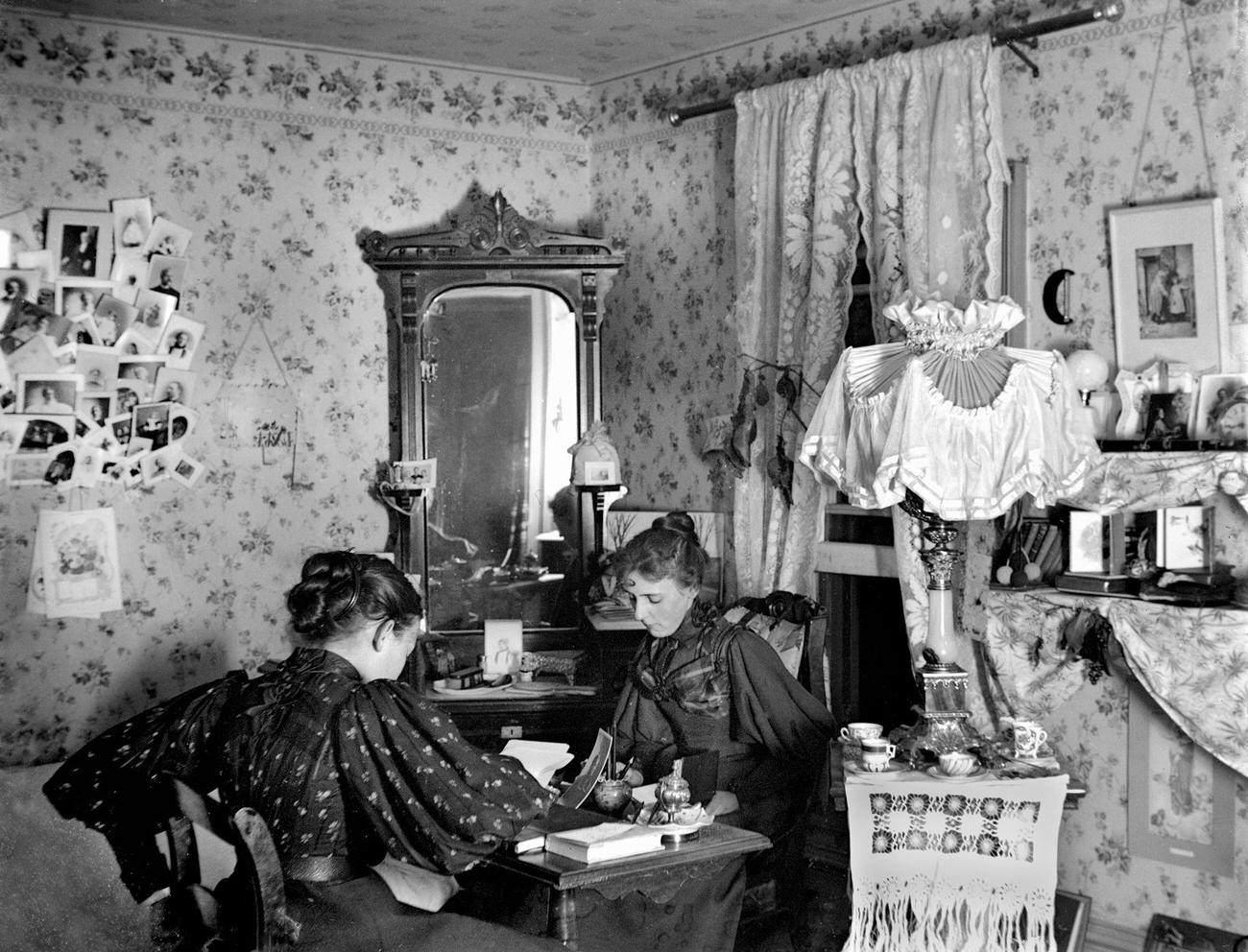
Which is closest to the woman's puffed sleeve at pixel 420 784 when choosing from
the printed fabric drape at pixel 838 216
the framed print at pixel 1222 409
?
the printed fabric drape at pixel 838 216

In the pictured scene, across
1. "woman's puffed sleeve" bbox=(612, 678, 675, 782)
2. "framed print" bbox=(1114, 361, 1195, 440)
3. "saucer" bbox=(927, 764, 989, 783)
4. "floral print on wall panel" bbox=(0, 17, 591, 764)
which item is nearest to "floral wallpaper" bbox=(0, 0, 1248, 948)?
"floral print on wall panel" bbox=(0, 17, 591, 764)

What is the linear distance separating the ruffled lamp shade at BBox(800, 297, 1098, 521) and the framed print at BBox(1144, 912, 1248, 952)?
3.90 ft

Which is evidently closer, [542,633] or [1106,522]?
[1106,522]

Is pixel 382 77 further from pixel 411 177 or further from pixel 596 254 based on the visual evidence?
pixel 596 254

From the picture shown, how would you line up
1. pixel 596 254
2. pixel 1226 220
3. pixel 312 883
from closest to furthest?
pixel 312 883 → pixel 1226 220 → pixel 596 254

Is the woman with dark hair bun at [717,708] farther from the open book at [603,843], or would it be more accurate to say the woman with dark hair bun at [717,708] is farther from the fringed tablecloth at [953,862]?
the open book at [603,843]

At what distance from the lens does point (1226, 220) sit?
3326 millimetres

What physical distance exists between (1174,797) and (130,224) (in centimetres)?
364

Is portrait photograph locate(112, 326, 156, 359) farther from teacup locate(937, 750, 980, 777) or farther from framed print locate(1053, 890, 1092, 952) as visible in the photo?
framed print locate(1053, 890, 1092, 952)

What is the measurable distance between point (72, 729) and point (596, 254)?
2.38 m

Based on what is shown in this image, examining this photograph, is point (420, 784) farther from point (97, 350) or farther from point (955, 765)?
point (97, 350)

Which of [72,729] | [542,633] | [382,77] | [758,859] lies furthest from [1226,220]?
[72,729]

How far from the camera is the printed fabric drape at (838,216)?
3.67 meters

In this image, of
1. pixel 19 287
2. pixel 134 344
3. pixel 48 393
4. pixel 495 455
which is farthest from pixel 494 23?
pixel 48 393
